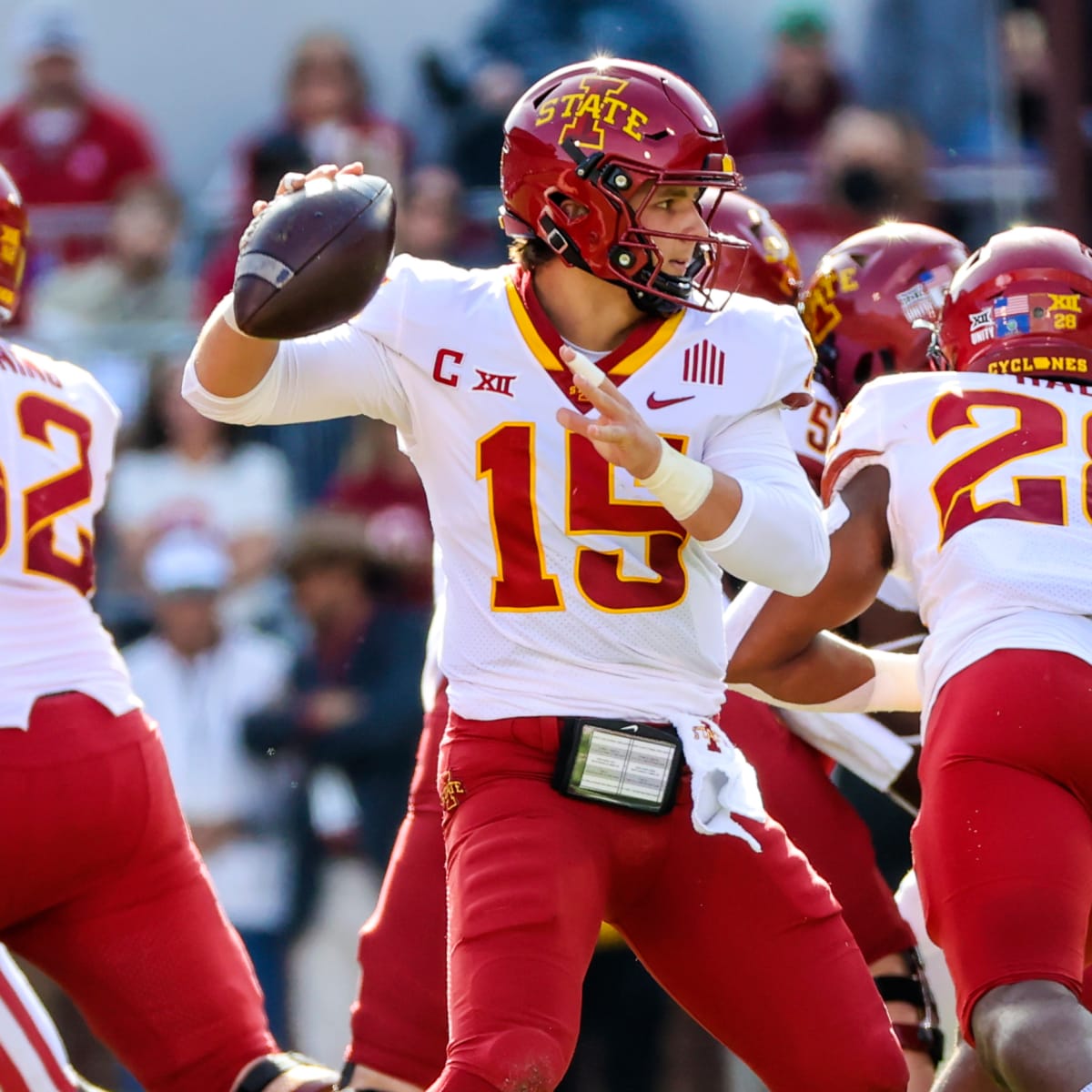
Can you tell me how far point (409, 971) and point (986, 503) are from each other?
51.4 inches

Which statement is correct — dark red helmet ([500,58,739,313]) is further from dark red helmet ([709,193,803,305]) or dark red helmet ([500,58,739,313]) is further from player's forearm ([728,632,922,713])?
dark red helmet ([709,193,803,305])

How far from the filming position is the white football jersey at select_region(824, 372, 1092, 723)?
3.83m

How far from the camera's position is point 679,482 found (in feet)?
11.4

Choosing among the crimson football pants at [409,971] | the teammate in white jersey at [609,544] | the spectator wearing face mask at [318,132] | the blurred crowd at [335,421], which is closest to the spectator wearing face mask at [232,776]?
the blurred crowd at [335,421]

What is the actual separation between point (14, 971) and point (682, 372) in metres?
1.57

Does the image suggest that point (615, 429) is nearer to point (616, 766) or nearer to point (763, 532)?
point (763, 532)

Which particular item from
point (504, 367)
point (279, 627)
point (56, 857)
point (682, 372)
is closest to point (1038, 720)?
point (682, 372)

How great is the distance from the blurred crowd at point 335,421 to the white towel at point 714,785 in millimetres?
2297

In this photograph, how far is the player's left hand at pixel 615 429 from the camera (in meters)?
3.41

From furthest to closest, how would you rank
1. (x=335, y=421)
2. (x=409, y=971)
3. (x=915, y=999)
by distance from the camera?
(x=335, y=421) < (x=915, y=999) < (x=409, y=971)

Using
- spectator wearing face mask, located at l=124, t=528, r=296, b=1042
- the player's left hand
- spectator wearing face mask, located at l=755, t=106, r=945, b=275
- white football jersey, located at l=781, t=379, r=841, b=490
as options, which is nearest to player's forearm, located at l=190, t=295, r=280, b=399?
the player's left hand

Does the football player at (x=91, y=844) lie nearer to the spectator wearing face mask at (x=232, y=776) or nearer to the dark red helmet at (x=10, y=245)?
the dark red helmet at (x=10, y=245)

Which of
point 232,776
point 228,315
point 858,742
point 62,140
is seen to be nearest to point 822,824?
point 858,742

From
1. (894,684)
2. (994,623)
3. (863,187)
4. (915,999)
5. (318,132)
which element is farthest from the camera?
(318,132)
